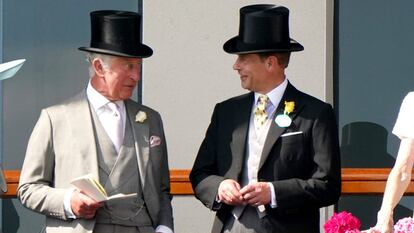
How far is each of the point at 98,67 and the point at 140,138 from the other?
44cm

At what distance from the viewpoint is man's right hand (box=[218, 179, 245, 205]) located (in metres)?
8.22

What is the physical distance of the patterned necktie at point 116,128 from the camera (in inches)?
327

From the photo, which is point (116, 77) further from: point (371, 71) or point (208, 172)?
point (371, 71)

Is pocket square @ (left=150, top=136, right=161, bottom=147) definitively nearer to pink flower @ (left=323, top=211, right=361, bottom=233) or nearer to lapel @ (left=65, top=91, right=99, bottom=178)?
lapel @ (left=65, top=91, right=99, bottom=178)

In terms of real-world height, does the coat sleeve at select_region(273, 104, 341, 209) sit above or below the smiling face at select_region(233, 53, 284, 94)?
below

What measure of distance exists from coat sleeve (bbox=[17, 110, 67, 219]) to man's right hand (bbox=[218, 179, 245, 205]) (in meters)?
0.83

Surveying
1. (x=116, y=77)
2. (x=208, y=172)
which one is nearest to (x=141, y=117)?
(x=116, y=77)

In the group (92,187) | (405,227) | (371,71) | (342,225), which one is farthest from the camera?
(371,71)

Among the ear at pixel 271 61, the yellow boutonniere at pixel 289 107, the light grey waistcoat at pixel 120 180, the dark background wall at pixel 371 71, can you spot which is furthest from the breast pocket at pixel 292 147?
the dark background wall at pixel 371 71

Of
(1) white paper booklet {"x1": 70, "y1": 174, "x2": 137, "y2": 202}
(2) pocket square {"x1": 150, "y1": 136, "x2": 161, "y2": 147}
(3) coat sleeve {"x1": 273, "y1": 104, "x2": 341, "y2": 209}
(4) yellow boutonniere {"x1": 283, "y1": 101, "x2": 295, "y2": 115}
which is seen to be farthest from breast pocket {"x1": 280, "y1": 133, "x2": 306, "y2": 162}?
(1) white paper booklet {"x1": 70, "y1": 174, "x2": 137, "y2": 202}

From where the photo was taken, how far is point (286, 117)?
27.7ft

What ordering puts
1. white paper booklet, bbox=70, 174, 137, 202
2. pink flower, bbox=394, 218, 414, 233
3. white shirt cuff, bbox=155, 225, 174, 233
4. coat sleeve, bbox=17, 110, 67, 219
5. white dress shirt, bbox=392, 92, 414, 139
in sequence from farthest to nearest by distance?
white shirt cuff, bbox=155, 225, 174, 233 → coat sleeve, bbox=17, 110, 67, 219 → white paper booklet, bbox=70, 174, 137, 202 → white dress shirt, bbox=392, 92, 414, 139 → pink flower, bbox=394, 218, 414, 233

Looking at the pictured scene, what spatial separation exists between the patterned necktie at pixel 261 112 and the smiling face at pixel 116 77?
0.69 m

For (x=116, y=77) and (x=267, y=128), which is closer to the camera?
(x=116, y=77)
